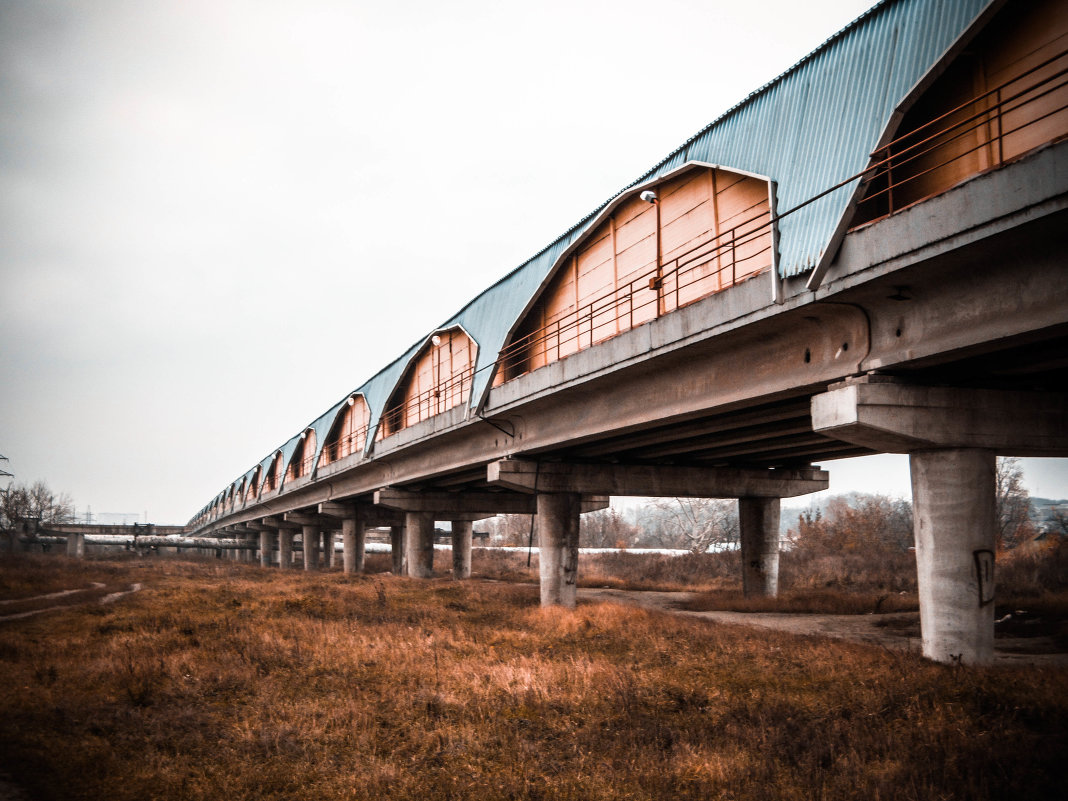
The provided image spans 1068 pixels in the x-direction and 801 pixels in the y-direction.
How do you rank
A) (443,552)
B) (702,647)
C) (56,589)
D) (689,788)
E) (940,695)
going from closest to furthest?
(689,788)
(940,695)
(702,647)
(56,589)
(443,552)

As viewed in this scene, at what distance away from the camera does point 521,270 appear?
20.0 metres

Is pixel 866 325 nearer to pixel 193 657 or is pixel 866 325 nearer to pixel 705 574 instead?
pixel 193 657

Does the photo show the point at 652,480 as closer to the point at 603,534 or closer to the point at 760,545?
the point at 760,545

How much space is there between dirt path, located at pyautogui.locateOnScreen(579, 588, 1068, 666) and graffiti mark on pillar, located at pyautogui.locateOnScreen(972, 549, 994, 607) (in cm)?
139

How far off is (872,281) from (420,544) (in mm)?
26512

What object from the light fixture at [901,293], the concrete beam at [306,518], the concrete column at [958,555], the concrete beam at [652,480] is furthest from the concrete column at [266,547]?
the light fixture at [901,293]

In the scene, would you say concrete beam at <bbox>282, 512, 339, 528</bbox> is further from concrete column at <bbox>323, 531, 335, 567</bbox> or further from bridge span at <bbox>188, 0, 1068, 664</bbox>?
bridge span at <bbox>188, 0, 1068, 664</bbox>

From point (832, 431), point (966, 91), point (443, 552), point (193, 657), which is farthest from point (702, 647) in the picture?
point (443, 552)

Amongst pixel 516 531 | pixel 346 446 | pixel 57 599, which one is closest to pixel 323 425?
pixel 346 446

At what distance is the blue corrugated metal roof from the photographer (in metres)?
8.85

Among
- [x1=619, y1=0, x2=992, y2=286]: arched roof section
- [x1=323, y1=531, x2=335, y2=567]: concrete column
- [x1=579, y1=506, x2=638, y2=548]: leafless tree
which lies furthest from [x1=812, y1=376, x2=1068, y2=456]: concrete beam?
[x1=579, y1=506, x2=638, y2=548]: leafless tree

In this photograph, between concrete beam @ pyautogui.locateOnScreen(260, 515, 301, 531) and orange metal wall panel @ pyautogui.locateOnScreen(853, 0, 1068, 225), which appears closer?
orange metal wall panel @ pyautogui.locateOnScreen(853, 0, 1068, 225)

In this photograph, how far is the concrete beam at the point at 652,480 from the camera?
19.8 metres

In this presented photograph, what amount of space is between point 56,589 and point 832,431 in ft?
92.5
